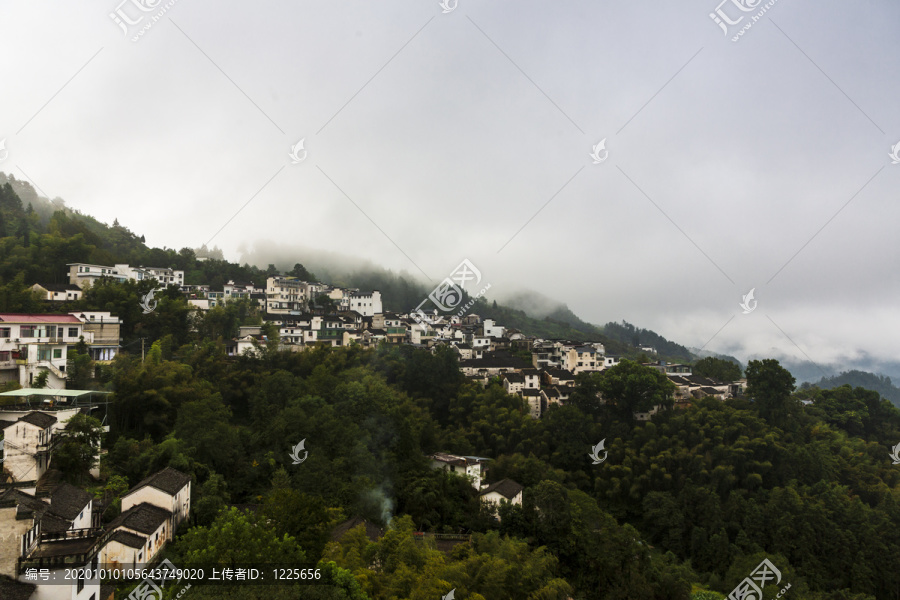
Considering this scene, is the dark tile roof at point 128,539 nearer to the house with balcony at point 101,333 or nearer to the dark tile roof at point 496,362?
the house with balcony at point 101,333

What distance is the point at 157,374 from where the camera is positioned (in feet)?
60.8

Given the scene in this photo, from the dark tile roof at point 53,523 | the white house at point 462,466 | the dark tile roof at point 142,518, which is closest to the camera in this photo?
the dark tile roof at point 53,523

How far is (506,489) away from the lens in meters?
19.1

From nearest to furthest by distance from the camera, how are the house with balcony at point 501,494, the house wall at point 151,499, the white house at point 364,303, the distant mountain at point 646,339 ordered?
the house wall at point 151,499 < the house with balcony at point 501,494 < the white house at point 364,303 < the distant mountain at point 646,339

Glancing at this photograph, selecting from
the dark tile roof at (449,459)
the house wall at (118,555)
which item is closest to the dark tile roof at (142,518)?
the house wall at (118,555)

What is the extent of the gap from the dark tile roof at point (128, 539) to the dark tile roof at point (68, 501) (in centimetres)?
83

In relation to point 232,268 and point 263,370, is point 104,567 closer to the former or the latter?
point 263,370

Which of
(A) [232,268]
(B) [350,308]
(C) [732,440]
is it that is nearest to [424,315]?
(B) [350,308]

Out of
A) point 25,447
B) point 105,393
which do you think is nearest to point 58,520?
point 25,447

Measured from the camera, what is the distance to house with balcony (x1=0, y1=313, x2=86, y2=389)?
17.6 meters

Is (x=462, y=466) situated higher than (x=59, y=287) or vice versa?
(x=59, y=287)

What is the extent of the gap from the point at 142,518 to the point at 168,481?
Result: 134cm

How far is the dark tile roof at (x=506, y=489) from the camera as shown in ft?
61.7

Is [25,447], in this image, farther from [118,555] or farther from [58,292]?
[58,292]
